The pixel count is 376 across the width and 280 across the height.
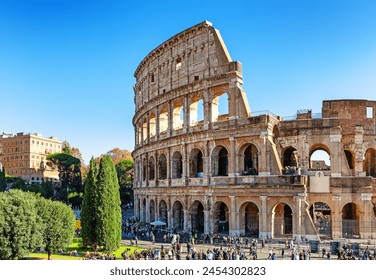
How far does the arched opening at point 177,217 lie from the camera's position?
33.4m

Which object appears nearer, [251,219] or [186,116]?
[251,219]

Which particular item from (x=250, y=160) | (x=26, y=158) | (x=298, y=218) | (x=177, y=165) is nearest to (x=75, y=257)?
(x=177, y=165)

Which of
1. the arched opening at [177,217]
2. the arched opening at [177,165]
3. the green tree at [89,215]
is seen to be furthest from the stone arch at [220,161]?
the green tree at [89,215]

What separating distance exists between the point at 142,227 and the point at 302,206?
15455 millimetres

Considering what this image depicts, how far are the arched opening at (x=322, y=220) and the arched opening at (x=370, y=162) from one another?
17.4ft

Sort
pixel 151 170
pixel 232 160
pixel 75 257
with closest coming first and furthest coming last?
pixel 75 257, pixel 232 160, pixel 151 170

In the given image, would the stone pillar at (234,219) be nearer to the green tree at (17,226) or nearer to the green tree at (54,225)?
the green tree at (54,225)

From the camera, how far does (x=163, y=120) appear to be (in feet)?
121

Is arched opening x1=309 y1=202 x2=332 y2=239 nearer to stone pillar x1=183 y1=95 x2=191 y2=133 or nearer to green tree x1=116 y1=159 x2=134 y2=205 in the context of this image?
stone pillar x1=183 y1=95 x2=191 y2=133

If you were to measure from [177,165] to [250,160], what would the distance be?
6.76 meters

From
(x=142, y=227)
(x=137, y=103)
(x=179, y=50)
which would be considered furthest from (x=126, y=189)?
(x=179, y=50)

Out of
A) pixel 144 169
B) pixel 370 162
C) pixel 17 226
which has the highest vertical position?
pixel 370 162

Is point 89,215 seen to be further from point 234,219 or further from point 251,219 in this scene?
point 251,219

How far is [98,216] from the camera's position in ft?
76.4
